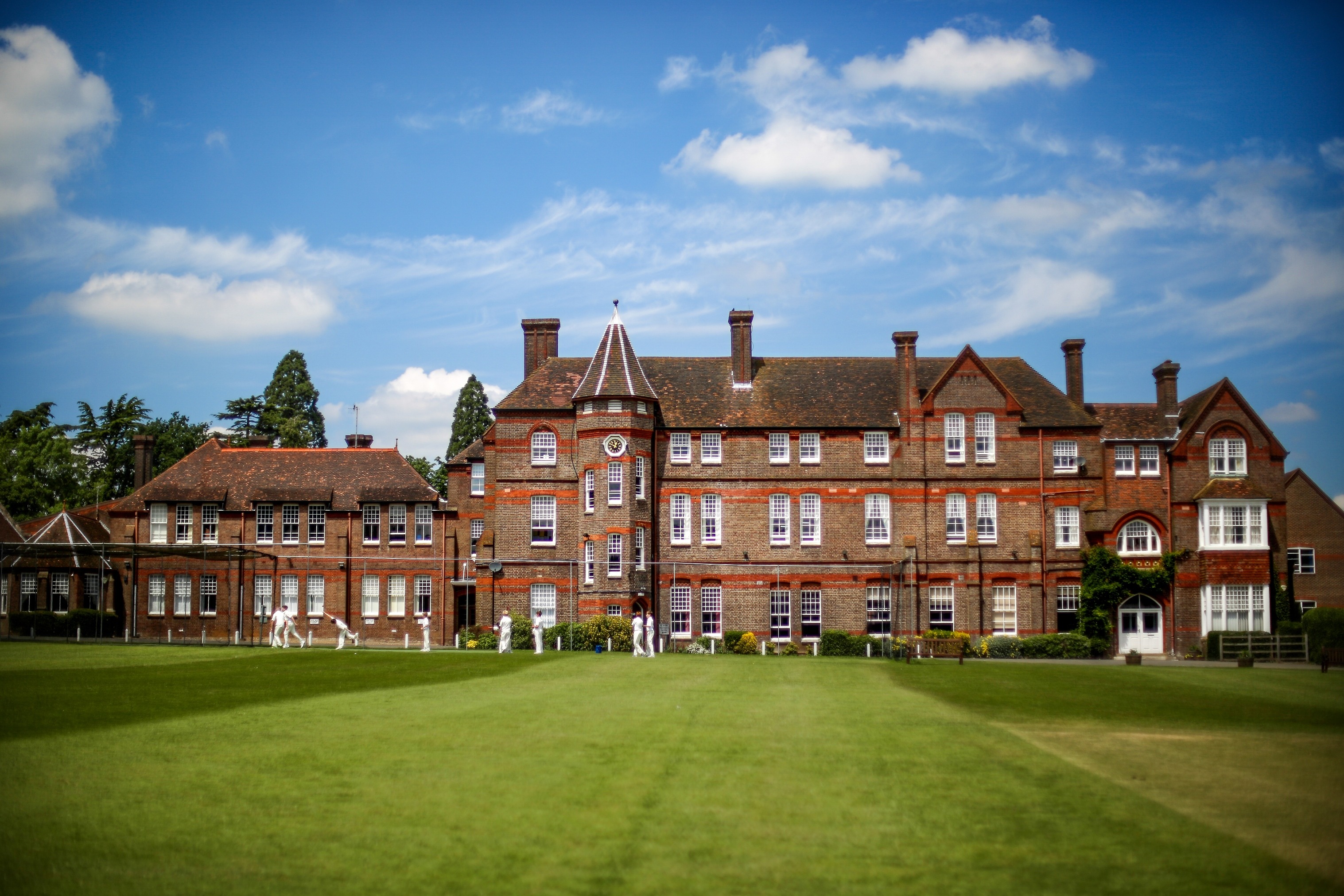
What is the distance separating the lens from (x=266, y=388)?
8100cm

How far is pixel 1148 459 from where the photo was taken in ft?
160

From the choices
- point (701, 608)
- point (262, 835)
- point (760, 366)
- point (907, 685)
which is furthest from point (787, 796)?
point (760, 366)

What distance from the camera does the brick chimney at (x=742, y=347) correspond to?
51188 millimetres

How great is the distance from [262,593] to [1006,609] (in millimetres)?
36682

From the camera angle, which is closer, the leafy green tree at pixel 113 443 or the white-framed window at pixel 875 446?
the white-framed window at pixel 875 446

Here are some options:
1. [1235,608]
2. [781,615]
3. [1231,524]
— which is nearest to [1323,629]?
[1235,608]

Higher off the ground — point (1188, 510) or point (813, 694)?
point (1188, 510)

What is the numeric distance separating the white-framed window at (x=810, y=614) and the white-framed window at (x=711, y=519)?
15.3 ft

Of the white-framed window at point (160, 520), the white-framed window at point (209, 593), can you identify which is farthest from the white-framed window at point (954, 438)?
the white-framed window at point (160, 520)

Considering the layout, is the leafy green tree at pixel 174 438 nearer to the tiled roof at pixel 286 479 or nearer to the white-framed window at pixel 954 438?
the tiled roof at pixel 286 479

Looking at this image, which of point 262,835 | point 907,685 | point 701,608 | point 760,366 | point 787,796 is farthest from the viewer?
point 760,366

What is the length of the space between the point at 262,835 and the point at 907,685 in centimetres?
1954

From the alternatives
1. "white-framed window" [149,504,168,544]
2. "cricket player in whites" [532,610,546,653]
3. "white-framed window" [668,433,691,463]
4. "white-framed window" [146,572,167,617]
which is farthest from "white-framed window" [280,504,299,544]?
"white-framed window" [668,433,691,463]

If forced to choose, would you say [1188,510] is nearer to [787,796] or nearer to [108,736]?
[787,796]
